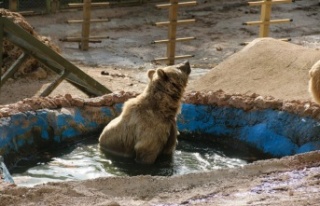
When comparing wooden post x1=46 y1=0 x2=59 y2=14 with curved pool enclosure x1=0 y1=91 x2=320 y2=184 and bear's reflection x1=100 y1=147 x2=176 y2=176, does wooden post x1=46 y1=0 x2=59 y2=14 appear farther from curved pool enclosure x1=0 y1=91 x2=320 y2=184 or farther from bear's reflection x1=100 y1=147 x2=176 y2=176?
bear's reflection x1=100 y1=147 x2=176 y2=176

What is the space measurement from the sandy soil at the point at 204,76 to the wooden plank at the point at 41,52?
2109mm

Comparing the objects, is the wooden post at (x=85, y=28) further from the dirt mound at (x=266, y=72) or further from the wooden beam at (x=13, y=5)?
the dirt mound at (x=266, y=72)

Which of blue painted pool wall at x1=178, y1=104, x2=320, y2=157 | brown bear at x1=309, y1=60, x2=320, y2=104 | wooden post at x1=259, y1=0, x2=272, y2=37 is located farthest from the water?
wooden post at x1=259, y1=0, x2=272, y2=37

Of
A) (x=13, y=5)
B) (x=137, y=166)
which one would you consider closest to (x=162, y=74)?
(x=137, y=166)

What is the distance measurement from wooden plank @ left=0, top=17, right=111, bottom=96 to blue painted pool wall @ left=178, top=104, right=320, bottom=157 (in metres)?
1.83

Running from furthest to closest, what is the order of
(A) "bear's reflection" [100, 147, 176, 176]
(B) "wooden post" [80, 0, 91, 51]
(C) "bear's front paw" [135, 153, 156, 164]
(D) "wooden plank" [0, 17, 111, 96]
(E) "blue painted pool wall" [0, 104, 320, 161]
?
1. (B) "wooden post" [80, 0, 91, 51]
2. (D) "wooden plank" [0, 17, 111, 96]
3. (E) "blue painted pool wall" [0, 104, 320, 161]
4. (C) "bear's front paw" [135, 153, 156, 164]
5. (A) "bear's reflection" [100, 147, 176, 176]

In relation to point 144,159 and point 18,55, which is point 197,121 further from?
point 18,55

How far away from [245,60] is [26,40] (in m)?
4.29

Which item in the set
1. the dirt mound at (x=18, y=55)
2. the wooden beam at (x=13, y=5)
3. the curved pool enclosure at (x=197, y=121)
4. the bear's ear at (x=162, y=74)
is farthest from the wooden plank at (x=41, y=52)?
the wooden beam at (x=13, y=5)

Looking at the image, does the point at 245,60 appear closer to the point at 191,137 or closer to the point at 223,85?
the point at 223,85

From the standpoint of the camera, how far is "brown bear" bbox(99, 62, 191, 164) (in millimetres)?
10273

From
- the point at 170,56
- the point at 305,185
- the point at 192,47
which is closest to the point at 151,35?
the point at 192,47

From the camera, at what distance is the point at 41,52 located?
1227 centimetres

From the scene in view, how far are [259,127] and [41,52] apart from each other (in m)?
3.42
